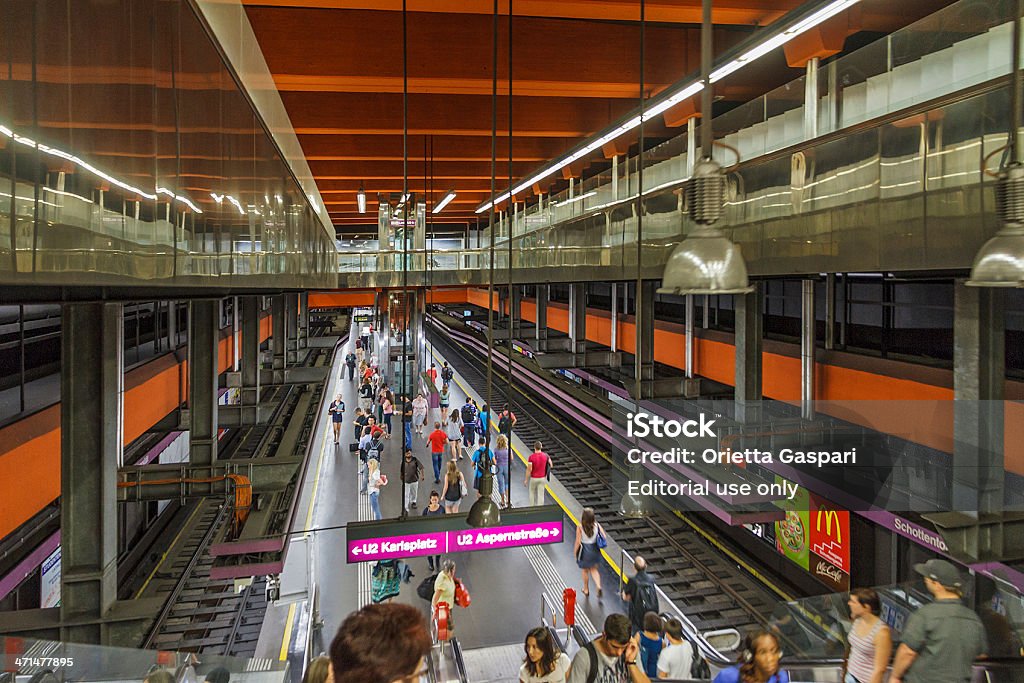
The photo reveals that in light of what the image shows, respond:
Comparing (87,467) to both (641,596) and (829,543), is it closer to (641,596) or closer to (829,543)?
(641,596)

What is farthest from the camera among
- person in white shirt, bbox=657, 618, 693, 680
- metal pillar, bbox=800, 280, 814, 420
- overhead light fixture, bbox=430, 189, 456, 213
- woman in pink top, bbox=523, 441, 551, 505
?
overhead light fixture, bbox=430, 189, 456, 213

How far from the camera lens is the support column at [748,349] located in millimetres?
12508

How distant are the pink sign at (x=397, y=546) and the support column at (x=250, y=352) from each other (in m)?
14.9

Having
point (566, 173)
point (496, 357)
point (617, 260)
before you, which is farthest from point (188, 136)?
point (496, 357)

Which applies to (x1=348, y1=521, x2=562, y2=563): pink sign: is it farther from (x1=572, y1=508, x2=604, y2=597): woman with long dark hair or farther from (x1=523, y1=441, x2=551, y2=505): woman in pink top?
(x1=523, y1=441, x2=551, y2=505): woman in pink top

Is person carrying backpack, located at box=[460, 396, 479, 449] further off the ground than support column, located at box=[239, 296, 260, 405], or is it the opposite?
support column, located at box=[239, 296, 260, 405]

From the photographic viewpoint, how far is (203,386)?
43.9 feet

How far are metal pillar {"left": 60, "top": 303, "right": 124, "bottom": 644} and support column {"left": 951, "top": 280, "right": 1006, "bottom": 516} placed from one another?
884 cm

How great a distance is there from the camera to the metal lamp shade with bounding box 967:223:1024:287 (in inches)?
126

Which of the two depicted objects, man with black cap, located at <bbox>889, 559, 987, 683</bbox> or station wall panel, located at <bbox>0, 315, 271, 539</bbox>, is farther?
station wall panel, located at <bbox>0, 315, 271, 539</bbox>

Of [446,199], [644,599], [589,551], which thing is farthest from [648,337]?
[644,599]

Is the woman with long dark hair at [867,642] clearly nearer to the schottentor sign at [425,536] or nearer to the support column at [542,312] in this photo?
the schottentor sign at [425,536]

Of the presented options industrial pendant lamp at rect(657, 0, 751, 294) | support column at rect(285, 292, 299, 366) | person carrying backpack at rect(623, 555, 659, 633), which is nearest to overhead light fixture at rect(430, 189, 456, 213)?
support column at rect(285, 292, 299, 366)

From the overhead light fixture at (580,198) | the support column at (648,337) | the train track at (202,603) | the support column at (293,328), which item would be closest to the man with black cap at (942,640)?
the train track at (202,603)
